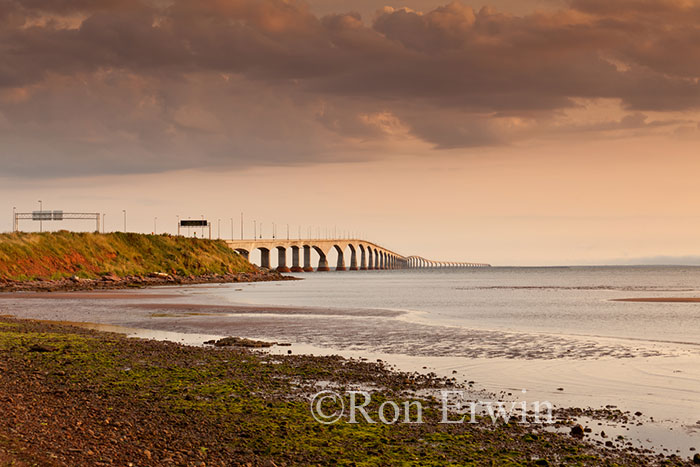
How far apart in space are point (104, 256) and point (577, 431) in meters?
99.6

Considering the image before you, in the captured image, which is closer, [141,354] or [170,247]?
[141,354]

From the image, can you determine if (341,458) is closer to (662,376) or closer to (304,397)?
(304,397)

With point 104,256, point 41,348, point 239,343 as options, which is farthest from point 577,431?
point 104,256

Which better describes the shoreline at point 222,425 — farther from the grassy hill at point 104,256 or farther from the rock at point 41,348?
the grassy hill at point 104,256

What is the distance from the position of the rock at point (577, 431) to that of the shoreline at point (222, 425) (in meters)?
0.12

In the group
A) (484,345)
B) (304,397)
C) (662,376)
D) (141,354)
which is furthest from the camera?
(484,345)

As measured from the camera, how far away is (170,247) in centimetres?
12338

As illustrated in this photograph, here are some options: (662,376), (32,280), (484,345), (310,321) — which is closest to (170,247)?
(32,280)

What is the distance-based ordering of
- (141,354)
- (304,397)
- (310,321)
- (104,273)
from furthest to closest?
1. (104,273)
2. (310,321)
3. (141,354)
4. (304,397)

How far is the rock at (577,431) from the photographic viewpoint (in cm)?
1131

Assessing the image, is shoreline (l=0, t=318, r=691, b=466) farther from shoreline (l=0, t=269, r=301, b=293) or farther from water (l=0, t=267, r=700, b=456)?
shoreline (l=0, t=269, r=301, b=293)

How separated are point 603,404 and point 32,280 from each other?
262ft

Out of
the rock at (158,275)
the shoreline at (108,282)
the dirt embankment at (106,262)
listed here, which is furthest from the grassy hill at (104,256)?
the shoreline at (108,282)

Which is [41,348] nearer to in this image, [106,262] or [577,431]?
[577,431]
